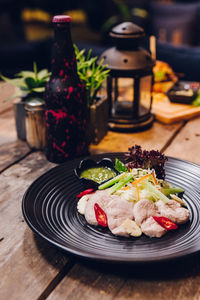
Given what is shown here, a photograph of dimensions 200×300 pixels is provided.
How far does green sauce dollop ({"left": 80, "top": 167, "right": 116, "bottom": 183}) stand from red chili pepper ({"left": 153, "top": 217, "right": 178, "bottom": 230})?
36 centimetres

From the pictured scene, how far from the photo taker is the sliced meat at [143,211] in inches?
42.3

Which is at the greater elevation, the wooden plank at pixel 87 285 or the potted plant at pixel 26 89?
the potted plant at pixel 26 89

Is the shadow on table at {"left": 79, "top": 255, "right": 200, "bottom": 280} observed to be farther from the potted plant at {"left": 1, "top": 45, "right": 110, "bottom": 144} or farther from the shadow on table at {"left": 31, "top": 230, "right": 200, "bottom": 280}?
the potted plant at {"left": 1, "top": 45, "right": 110, "bottom": 144}

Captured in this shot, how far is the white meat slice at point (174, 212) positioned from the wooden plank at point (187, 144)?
540 millimetres

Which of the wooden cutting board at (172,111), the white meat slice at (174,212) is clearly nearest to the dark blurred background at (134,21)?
the wooden cutting board at (172,111)

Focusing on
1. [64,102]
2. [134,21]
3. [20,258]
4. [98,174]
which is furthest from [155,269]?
[134,21]

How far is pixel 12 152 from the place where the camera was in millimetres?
1739

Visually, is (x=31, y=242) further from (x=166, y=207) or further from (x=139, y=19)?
(x=139, y=19)

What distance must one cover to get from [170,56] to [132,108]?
4.21ft

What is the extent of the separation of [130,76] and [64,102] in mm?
428

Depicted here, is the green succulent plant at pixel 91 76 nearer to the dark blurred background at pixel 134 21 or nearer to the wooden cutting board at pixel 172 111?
the wooden cutting board at pixel 172 111

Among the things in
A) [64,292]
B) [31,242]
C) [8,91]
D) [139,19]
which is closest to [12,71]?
[8,91]

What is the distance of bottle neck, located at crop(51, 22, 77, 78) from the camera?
4.79ft

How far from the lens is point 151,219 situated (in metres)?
1.07
